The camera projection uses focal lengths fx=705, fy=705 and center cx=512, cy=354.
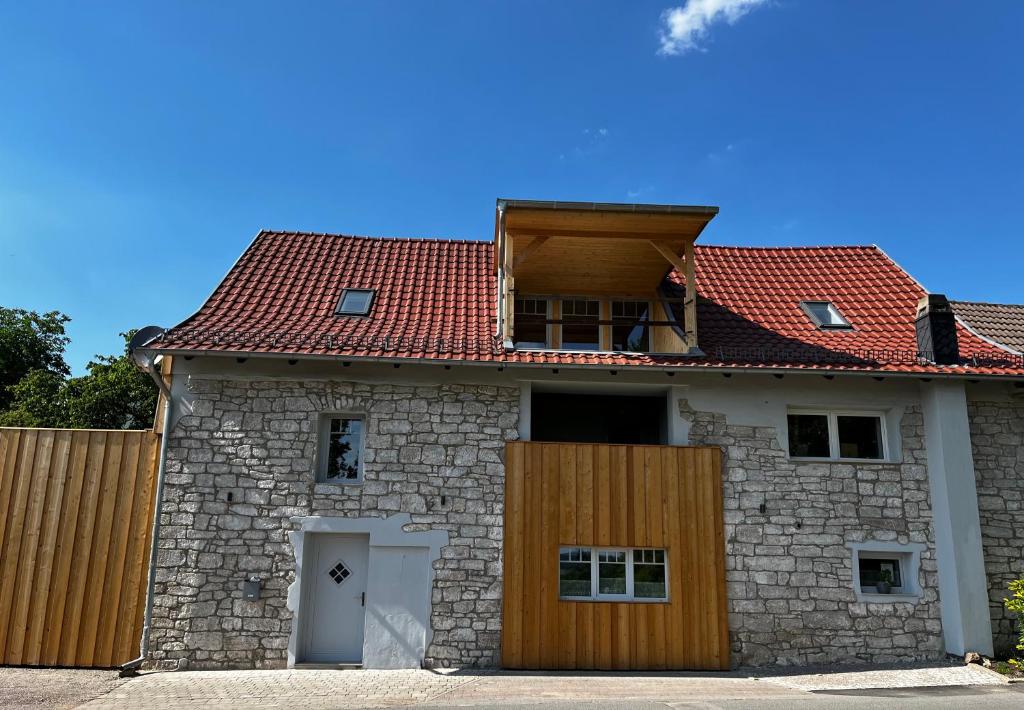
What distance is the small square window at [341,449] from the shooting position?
976cm

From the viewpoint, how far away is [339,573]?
9.44 m

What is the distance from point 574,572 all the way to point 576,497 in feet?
3.25

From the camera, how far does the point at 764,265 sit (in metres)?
13.3

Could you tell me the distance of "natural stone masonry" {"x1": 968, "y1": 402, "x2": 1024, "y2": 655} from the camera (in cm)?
939

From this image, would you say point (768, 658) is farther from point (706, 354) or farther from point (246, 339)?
point (246, 339)

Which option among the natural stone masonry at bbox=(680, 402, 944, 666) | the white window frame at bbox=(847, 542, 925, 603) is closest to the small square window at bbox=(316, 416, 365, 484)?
the natural stone masonry at bbox=(680, 402, 944, 666)

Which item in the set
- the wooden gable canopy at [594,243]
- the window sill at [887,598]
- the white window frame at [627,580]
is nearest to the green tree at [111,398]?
the wooden gable canopy at [594,243]

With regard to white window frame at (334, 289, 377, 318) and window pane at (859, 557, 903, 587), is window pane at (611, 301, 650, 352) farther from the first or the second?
window pane at (859, 557, 903, 587)

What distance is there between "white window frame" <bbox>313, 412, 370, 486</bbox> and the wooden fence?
2.17 meters

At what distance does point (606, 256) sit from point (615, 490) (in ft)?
12.3

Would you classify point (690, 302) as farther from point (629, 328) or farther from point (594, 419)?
point (594, 419)

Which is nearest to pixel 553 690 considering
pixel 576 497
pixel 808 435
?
pixel 576 497

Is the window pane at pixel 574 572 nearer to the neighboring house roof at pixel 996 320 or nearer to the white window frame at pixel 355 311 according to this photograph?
the white window frame at pixel 355 311

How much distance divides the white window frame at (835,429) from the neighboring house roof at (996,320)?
3.02 m
